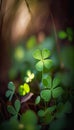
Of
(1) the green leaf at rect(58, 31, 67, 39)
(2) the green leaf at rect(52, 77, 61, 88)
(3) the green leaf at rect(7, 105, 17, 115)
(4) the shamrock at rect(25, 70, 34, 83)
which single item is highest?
(1) the green leaf at rect(58, 31, 67, 39)

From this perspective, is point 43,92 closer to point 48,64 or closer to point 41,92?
point 41,92

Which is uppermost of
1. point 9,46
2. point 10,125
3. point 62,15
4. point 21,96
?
point 62,15

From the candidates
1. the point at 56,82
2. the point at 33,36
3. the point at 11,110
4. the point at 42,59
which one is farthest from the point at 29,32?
the point at 11,110

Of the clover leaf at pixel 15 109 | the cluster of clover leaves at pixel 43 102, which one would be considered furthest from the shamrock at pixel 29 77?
the clover leaf at pixel 15 109

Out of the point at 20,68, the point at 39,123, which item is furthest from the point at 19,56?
the point at 39,123

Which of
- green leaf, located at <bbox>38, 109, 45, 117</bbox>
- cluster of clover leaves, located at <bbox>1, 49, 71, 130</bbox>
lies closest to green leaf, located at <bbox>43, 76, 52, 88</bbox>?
cluster of clover leaves, located at <bbox>1, 49, 71, 130</bbox>

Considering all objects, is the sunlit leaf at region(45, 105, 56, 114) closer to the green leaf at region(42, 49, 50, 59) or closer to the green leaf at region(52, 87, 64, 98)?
the green leaf at region(52, 87, 64, 98)

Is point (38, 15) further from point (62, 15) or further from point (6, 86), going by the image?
point (6, 86)

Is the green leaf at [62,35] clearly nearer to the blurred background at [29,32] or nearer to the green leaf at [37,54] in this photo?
the blurred background at [29,32]
